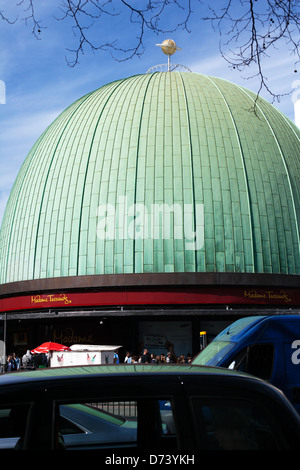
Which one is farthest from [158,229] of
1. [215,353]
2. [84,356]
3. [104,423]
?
[104,423]

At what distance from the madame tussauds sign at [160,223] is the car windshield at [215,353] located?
1706cm

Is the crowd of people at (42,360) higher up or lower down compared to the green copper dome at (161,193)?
lower down

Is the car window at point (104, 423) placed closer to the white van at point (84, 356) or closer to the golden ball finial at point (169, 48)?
the white van at point (84, 356)

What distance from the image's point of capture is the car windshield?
9.75 metres

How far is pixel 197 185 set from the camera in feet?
93.9

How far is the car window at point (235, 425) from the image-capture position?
10.2ft

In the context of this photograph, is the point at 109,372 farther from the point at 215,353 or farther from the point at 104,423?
the point at 215,353

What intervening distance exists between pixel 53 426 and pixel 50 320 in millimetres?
27209

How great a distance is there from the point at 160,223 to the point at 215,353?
59.3 feet

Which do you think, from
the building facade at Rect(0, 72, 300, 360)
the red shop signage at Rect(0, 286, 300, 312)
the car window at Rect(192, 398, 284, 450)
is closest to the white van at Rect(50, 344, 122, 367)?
the building facade at Rect(0, 72, 300, 360)

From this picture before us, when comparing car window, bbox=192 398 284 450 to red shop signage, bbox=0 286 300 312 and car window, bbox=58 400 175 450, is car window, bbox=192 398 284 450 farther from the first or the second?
red shop signage, bbox=0 286 300 312

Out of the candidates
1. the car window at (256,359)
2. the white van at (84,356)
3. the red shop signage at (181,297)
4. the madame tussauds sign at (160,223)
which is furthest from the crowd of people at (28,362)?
the car window at (256,359)

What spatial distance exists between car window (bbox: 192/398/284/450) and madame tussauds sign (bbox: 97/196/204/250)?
2485cm

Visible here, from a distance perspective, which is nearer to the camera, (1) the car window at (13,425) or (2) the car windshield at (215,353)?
(1) the car window at (13,425)
